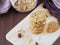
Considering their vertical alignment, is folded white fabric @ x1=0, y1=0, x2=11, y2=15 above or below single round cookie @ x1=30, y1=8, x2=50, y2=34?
above

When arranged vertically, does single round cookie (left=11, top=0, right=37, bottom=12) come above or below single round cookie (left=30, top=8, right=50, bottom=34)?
above

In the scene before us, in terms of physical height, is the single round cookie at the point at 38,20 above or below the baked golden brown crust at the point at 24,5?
below

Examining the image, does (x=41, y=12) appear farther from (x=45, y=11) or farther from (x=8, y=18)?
(x=8, y=18)

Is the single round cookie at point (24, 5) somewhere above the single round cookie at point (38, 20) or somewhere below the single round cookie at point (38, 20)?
above

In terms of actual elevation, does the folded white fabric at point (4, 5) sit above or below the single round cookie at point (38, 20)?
above

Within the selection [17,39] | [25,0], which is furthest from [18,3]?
[17,39]

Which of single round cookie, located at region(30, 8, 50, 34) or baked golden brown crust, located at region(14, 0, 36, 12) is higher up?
baked golden brown crust, located at region(14, 0, 36, 12)

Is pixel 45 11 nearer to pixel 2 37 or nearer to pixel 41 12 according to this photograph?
pixel 41 12
